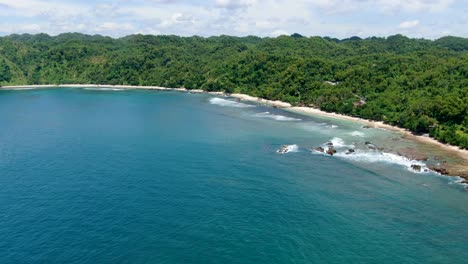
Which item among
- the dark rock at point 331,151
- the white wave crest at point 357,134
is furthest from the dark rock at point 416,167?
the white wave crest at point 357,134

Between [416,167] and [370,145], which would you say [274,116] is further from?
[416,167]

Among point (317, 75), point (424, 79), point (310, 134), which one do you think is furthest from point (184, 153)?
point (317, 75)

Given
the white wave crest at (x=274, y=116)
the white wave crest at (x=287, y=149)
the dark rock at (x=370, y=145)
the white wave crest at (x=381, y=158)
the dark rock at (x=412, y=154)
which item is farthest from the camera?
the white wave crest at (x=274, y=116)

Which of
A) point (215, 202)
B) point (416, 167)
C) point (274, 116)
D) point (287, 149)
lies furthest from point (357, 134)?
point (215, 202)

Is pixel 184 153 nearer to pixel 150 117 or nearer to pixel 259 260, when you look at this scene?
pixel 259 260

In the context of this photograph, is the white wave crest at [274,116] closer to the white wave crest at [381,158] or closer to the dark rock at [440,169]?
the white wave crest at [381,158]

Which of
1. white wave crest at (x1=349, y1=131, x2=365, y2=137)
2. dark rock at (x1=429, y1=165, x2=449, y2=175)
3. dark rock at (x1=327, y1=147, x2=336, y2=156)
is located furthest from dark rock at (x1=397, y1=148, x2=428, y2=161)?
white wave crest at (x1=349, y1=131, x2=365, y2=137)

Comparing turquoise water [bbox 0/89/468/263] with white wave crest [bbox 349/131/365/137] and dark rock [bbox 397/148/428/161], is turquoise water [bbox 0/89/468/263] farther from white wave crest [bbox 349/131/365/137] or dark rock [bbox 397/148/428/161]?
dark rock [bbox 397/148/428/161]
